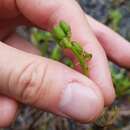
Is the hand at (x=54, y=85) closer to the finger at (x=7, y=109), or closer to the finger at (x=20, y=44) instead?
the finger at (x=7, y=109)

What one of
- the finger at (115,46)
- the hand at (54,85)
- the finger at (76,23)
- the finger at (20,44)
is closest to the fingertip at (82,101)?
the hand at (54,85)

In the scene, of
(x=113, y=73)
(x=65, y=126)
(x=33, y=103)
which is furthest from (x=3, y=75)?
(x=113, y=73)

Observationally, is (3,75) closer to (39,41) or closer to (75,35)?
(75,35)

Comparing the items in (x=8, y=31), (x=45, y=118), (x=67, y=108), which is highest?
(x=67, y=108)

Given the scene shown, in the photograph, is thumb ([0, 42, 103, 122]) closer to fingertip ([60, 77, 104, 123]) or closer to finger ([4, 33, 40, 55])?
fingertip ([60, 77, 104, 123])

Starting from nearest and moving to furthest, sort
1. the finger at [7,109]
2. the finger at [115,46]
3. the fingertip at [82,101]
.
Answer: the fingertip at [82,101] < the finger at [7,109] < the finger at [115,46]
